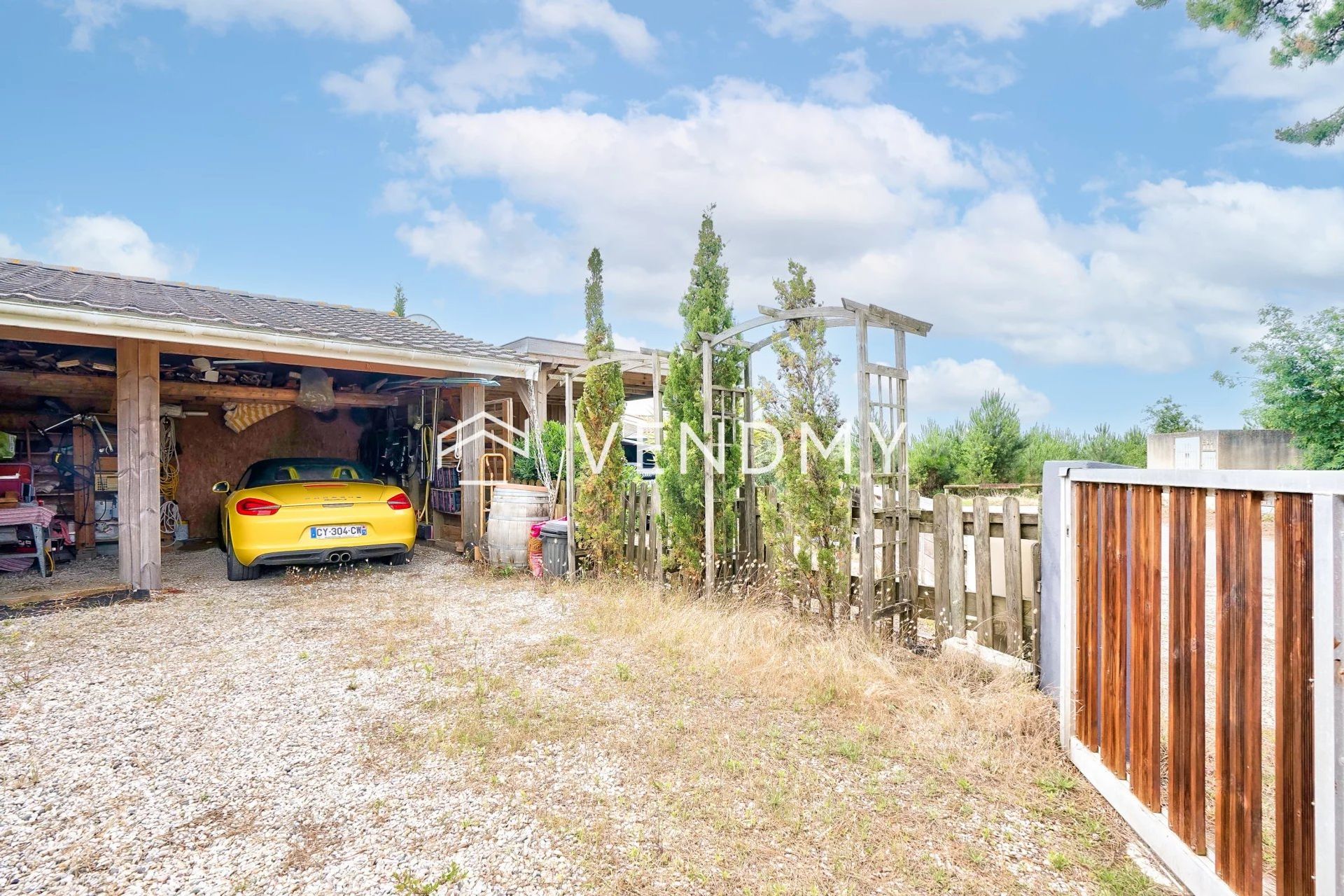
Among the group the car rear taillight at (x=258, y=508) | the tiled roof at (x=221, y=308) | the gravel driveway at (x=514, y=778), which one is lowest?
the gravel driveway at (x=514, y=778)

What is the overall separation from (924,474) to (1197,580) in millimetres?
15931

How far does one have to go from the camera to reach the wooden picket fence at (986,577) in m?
4.06

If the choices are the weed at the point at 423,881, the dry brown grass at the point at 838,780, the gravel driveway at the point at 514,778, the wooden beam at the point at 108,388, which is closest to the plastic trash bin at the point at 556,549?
the gravel driveway at the point at 514,778

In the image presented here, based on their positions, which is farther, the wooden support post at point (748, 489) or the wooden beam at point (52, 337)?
the wooden support post at point (748, 489)

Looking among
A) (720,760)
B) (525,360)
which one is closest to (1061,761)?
(720,760)

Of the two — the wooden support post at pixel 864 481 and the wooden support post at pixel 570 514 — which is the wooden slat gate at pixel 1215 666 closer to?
the wooden support post at pixel 864 481

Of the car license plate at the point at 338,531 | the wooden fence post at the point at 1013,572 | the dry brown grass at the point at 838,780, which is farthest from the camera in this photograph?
the car license plate at the point at 338,531

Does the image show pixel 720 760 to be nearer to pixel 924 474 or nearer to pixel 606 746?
pixel 606 746

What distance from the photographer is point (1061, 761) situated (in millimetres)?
3162

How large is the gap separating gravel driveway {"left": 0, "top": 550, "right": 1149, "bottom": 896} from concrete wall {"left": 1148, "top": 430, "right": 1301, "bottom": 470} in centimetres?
1944

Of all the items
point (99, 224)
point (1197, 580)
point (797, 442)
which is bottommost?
point (1197, 580)

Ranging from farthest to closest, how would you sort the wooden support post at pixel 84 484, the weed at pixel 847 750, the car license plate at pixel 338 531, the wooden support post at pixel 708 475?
the wooden support post at pixel 84 484 → the car license plate at pixel 338 531 → the wooden support post at pixel 708 475 → the weed at pixel 847 750

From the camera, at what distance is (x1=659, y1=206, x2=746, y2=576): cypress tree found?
6.42 meters

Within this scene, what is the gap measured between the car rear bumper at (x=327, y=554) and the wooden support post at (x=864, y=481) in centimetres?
562
